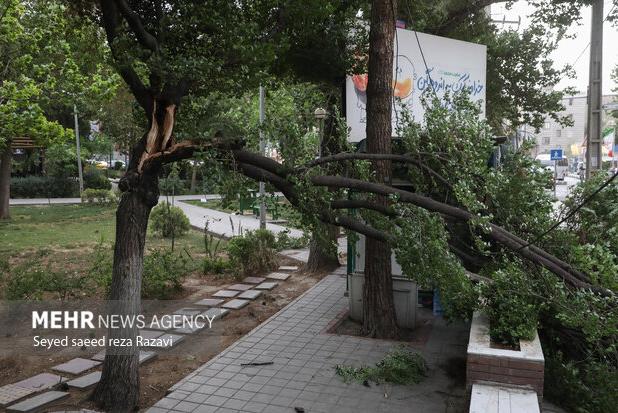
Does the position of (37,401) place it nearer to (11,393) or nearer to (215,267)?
(11,393)

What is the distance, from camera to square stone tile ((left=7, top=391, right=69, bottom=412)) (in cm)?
524

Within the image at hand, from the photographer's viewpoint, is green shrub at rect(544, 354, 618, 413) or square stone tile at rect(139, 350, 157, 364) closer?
green shrub at rect(544, 354, 618, 413)

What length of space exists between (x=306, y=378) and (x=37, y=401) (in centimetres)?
284

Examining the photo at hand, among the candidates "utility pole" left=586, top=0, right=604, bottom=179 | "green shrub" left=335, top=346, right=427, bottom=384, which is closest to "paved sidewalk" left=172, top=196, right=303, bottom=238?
"utility pole" left=586, top=0, right=604, bottom=179

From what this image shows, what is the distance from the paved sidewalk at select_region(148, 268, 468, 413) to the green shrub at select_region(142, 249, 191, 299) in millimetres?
2206

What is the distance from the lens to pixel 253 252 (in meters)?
12.0

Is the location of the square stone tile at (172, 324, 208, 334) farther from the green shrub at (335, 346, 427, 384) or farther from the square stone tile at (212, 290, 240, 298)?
the green shrub at (335, 346, 427, 384)

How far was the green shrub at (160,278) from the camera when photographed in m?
9.52

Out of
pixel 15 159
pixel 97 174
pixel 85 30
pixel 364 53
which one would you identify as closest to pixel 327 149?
pixel 364 53

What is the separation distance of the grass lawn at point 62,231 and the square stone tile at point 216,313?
142 inches

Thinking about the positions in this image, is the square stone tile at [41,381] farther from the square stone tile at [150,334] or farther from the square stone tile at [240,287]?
the square stone tile at [240,287]

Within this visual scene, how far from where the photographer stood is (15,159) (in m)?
35.9

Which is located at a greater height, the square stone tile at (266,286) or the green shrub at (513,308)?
the green shrub at (513,308)

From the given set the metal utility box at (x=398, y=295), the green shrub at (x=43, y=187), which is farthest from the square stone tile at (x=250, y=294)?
the green shrub at (x=43, y=187)
